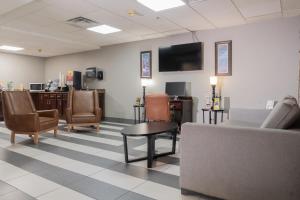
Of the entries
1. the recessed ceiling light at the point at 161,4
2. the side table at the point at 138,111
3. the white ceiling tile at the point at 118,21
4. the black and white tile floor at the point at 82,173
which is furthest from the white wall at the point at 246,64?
the black and white tile floor at the point at 82,173

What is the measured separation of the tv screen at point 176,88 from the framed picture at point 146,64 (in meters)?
0.79

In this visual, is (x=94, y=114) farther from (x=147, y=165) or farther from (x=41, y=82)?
(x=41, y=82)

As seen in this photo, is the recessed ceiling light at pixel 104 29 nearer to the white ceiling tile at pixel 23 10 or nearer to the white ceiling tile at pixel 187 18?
the white ceiling tile at pixel 23 10

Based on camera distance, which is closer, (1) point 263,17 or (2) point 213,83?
(1) point 263,17

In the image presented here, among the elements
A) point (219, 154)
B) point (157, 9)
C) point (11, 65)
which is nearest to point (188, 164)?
point (219, 154)

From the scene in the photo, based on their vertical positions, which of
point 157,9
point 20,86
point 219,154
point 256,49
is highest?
point 157,9

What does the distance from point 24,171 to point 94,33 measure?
12.9ft

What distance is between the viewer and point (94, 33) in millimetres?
5613

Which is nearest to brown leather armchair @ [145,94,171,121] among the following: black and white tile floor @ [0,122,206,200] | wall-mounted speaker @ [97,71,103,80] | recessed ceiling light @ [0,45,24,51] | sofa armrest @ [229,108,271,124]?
black and white tile floor @ [0,122,206,200]

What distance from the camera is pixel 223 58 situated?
5.18 meters

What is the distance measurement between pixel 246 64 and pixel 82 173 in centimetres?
417

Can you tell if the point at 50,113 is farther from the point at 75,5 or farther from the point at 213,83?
the point at 213,83

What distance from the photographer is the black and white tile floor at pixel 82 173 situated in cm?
216

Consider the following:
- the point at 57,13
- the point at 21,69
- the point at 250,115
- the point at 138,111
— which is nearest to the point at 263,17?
the point at 250,115
